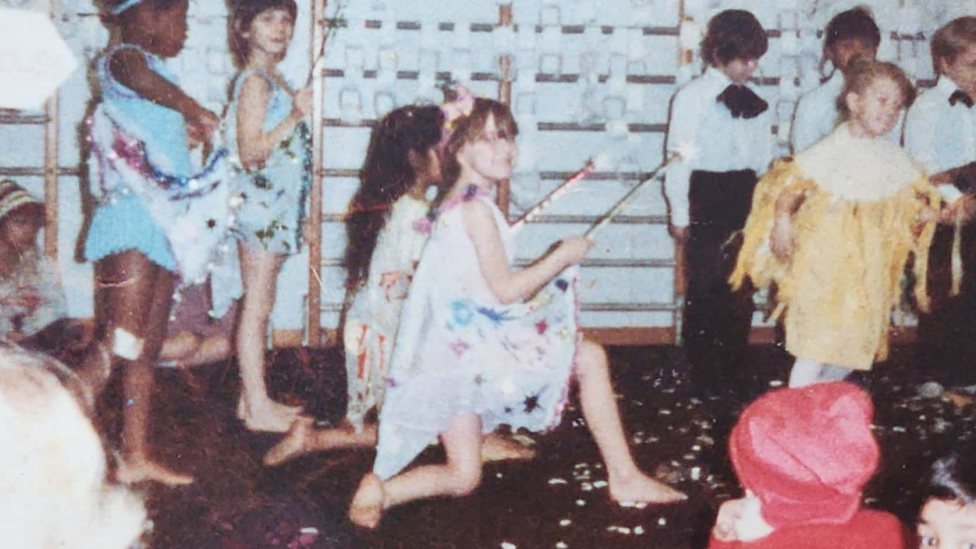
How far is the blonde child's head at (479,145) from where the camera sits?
4.12ft

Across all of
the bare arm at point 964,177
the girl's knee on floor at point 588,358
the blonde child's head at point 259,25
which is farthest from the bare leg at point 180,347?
the bare arm at point 964,177

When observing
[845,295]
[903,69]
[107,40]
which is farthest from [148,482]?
[903,69]

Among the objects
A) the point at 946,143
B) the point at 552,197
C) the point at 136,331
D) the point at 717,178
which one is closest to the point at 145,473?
the point at 136,331

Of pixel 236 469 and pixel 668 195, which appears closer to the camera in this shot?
pixel 236 469

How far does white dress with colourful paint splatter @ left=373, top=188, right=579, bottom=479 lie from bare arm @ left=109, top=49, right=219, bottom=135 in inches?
13.3

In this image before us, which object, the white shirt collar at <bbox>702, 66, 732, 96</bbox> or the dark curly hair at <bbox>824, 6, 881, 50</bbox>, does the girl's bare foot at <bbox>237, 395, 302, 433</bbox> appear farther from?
the dark curly hair at <bbox>824, 6, 881, 50</bbox>

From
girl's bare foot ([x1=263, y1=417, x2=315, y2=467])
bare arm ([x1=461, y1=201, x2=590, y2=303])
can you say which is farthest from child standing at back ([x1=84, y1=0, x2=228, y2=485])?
bare arm ([x1=461, y1=201, x2=590, y2=303])

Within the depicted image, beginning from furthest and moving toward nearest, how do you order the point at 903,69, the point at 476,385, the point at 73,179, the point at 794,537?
the point at 903,69, the point at 73,179, the point at 476,385, the point at 794,537

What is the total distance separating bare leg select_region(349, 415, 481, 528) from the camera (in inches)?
47.6

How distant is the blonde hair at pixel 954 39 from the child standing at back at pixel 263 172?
849 millimetres

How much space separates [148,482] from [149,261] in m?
0.26

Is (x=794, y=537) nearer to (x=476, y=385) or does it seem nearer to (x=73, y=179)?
(x=476, y=385)

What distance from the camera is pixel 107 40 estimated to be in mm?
1280

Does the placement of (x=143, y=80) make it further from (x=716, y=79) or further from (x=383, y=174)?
(x=716, y=79)
